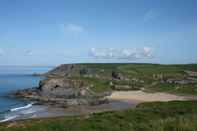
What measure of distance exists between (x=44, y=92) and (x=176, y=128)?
73.4m

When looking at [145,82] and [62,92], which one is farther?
[145,82]

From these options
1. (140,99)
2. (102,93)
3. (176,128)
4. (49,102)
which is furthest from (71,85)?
(176,128)

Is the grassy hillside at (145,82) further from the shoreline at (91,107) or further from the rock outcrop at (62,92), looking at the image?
the shoreline at (91,107)

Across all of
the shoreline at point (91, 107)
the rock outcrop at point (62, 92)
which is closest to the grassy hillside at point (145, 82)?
the rock outcrop at point (62, 92)

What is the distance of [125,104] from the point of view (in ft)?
213

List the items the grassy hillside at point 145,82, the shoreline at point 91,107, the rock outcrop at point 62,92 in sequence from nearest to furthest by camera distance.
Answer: the shoreline at point 91,107
the rock outcrop at point 62,92
the grassy hillside at point 145,82

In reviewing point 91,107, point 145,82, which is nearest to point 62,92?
point 91,107

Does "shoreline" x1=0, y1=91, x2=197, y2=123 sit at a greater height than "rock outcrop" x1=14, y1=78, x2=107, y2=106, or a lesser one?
lesser

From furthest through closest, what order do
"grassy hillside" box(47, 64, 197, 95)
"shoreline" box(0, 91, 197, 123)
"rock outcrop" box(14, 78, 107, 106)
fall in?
"grassy hillside" box(47, 64, 197, 95) → "rock outcrop" box(14, 78, 107, 106) → "shoreline" box(0, 91, 197, 123)

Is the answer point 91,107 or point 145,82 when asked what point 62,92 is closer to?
point 91,107

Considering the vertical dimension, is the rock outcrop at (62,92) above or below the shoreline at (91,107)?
above

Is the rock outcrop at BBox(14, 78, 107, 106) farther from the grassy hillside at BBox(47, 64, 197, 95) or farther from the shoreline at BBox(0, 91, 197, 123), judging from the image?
the shoreline at BBox(0, 91, 197, 123)

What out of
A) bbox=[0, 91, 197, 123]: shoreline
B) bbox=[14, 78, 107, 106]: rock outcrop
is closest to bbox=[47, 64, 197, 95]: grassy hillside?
bbox=[14, 78, 107, 106]: rock outcrop

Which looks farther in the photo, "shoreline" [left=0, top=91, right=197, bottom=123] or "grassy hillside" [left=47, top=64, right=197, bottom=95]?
"grassy hillside" [left=47, top=64, right=197, bottom=95]
